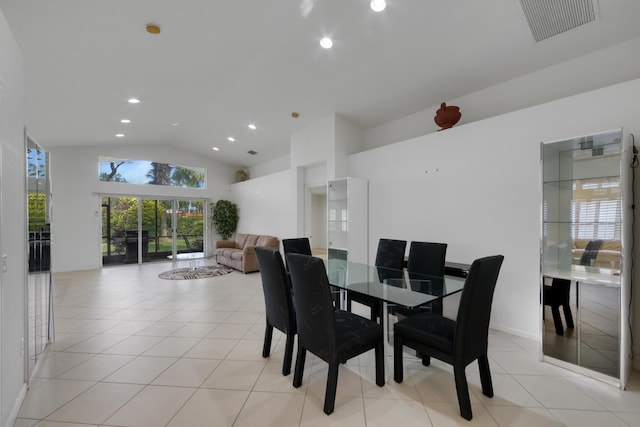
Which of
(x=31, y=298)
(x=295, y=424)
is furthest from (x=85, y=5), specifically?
(x=295, y=424)

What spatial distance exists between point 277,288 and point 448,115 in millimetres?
3231

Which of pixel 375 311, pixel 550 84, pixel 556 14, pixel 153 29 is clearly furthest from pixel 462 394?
pixel 153 29

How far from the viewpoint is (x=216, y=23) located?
9.75 feet

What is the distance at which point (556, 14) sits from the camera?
2.48 meters

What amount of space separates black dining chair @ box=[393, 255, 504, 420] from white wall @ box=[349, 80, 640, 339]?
1.45 m

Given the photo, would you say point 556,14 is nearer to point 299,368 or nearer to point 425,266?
point 425,266

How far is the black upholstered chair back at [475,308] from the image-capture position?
1.74m

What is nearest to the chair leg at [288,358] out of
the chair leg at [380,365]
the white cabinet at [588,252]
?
the chair leg at [380,365]

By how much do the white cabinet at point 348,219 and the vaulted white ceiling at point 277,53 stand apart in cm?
131

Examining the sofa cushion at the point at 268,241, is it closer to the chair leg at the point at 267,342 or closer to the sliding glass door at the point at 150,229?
the sliding glass door at the point at 150,229

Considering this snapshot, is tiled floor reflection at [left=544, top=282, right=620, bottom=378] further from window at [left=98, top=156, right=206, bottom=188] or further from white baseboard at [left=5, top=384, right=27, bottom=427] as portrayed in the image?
window at [left=98, top=156, right=206, bottom=188]

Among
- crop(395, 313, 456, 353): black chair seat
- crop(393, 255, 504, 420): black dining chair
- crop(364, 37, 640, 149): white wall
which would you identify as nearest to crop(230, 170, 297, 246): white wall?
crop(364, 37, 640, 149): white wall

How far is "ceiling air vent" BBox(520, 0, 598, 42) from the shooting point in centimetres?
238

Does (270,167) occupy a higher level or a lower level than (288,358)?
higher
